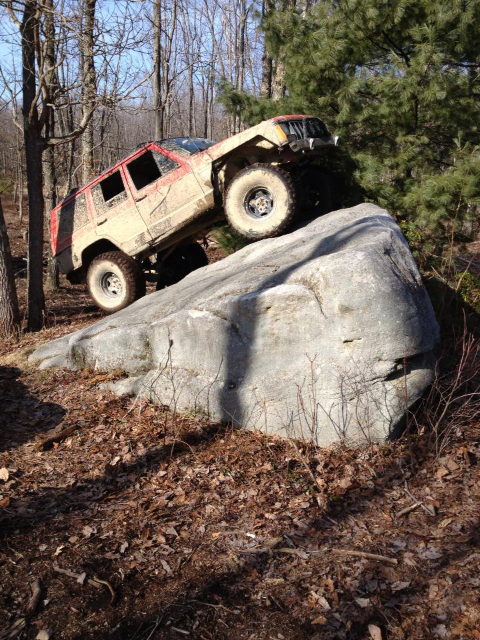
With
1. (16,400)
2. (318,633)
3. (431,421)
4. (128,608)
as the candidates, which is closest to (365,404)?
(431,421)

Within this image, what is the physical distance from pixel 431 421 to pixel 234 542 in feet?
7.42

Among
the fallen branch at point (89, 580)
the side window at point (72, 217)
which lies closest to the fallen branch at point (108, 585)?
the fallen branch at point (89, 580)

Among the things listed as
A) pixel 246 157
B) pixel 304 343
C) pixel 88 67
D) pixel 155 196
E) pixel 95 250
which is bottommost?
pixel 304 343

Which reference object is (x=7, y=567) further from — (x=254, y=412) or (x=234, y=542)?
(x=254, y=412)

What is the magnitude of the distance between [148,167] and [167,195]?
3.48ft

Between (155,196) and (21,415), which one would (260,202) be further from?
(21,415)

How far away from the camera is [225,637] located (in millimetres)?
3064

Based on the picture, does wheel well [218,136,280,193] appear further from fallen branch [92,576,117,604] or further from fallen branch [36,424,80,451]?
fallen branch [92,576,117,604]

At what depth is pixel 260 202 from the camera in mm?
7258

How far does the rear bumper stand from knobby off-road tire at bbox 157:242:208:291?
10.2 feet

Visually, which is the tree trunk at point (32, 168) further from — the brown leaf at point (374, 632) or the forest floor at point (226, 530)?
the brown leaf at point (374, 632)

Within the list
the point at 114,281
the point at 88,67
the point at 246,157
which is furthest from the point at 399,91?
the point at 88,67

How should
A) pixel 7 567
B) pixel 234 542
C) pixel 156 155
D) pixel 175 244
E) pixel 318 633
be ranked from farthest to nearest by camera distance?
pixel 175 244, pixel 156 155, pixel 234 542, pixel 7 567, pixel 318 633

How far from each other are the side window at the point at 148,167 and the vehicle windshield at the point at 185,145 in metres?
0.18
